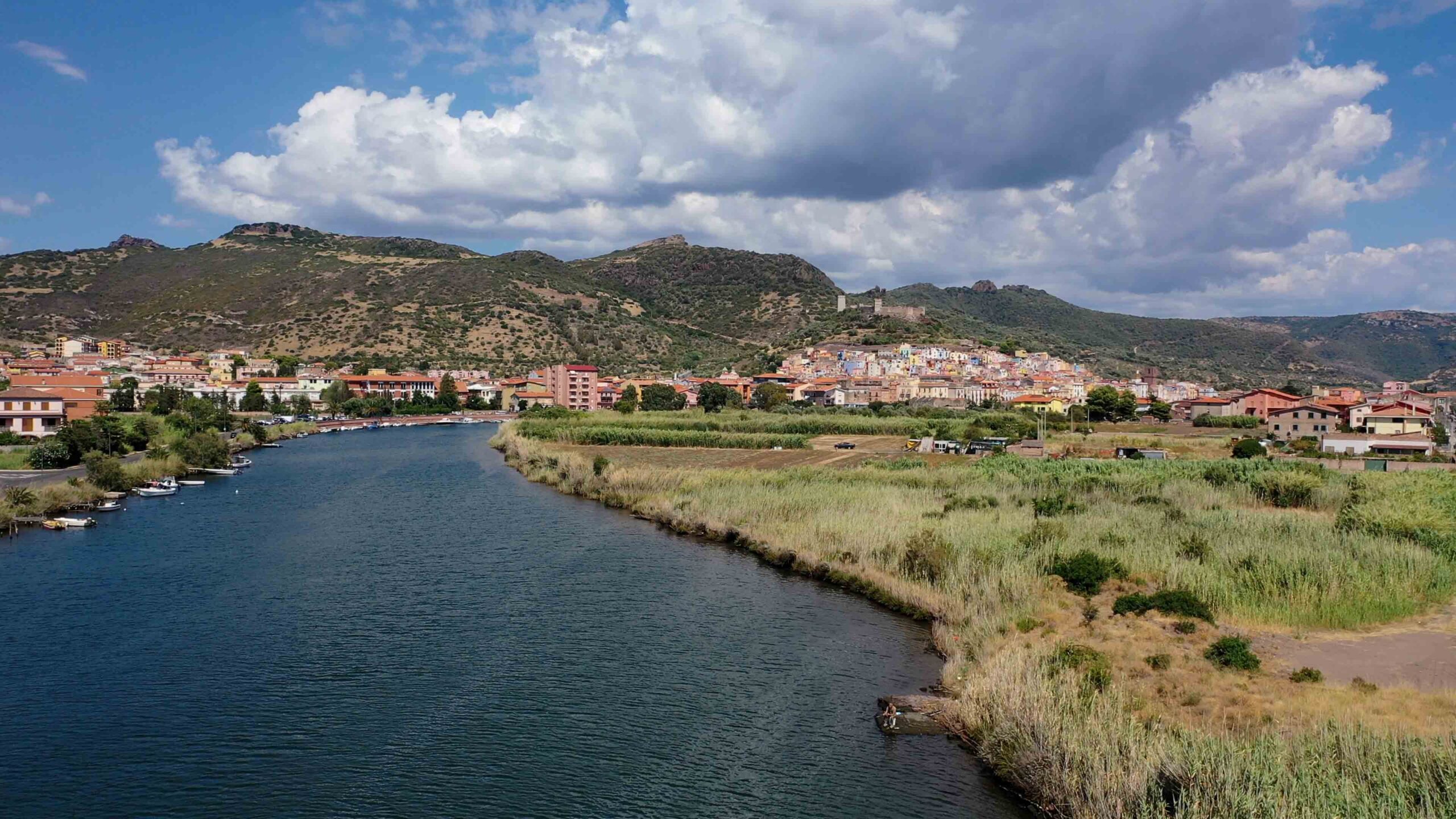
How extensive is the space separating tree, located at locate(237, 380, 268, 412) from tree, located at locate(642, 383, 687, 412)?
137 ft

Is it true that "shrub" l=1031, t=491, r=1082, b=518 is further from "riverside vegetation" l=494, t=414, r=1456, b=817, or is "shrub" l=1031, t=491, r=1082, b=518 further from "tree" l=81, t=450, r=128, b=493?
"tree" l=81, t=450, r=128, b=493

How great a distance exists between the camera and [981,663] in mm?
18359

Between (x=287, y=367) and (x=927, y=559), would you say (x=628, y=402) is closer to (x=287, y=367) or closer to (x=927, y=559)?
(x=287, y=367)

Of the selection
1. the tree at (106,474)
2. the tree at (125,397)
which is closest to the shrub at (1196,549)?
the tree at (106,474)

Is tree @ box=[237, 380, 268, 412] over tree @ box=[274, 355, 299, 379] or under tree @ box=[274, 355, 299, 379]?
under

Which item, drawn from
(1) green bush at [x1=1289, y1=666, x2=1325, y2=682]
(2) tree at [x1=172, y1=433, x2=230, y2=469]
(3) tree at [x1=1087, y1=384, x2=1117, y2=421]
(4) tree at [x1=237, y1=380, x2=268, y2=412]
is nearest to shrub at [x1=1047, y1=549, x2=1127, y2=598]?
(1) green bush at [x1=1289, y1=666, x2=1325, y2=682]

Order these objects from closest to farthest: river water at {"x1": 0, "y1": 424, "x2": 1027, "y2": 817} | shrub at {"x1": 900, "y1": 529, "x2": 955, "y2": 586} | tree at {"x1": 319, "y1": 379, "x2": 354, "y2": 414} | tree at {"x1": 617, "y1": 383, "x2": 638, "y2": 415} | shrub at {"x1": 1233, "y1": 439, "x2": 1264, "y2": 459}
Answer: river water at {"x1": 0, "y1": 424, "x2": 1027, "y2": 817}
shrub at {"x1": 900, "y1": 529, "x2": 955, "y2": 586}
shrub at {"x1": 1233, "y1": 439, "x2": 1264, "y2": 459}
tree at {"x1": 617, "y1": 383, "x2": 638, "y2": 415}
tree at {"x1": 319, "y1": 379, "x2": 354, "y2": 414}

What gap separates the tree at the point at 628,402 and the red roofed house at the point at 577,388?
613cm

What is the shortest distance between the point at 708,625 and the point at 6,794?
1406 cm

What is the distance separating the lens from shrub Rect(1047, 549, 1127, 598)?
2292 centimetres

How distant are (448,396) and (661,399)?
31.2 m

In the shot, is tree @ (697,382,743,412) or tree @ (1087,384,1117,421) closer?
tree @ (1087,384,1117,421)

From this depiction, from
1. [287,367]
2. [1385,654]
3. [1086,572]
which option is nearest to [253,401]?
[287,367]

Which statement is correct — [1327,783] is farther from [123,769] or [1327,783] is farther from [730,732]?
[123,769]
